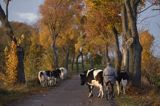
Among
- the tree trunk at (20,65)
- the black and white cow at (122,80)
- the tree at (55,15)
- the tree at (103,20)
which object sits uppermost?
the tree at (55,15)

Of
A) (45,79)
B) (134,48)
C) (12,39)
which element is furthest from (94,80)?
→ (45,79)

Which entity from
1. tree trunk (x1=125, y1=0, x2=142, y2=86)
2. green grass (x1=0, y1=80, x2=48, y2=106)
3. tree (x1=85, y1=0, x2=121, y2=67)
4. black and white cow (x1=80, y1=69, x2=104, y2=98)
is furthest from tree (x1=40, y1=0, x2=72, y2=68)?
black and white cow (x1=80, y1=69, x2=104, y2=98)

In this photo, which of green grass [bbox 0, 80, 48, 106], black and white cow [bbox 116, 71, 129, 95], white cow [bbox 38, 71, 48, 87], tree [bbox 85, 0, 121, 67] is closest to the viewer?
green grass [bbox 0, 80, 48, 106]

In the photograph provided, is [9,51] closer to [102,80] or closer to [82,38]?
[102,80]

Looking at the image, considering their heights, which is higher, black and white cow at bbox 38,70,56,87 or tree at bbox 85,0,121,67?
tree at bbox 85,0,121,67

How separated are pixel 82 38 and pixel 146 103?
59.7 meters

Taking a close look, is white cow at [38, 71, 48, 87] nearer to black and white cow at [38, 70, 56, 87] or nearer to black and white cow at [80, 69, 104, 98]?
black and white cow at [38, 70, 56, 87]

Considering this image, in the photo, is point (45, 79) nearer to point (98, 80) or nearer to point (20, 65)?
point (20, 65)

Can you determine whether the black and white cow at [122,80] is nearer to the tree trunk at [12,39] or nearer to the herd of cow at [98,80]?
the herd of cow at [98,80]

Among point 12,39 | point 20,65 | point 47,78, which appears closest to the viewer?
point 12,39

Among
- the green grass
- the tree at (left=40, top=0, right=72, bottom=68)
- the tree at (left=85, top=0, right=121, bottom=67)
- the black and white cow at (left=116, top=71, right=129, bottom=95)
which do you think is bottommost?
the green grass

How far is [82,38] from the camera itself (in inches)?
3322

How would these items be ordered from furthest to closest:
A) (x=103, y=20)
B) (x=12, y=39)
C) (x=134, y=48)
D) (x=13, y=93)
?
(x=103, y=20) < (x=12, y=39) < (x=134, y=48) < (x=13, y=93)

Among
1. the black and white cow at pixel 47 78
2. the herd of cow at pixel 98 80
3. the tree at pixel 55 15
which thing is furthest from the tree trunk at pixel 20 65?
the tree at pixel 55 15
